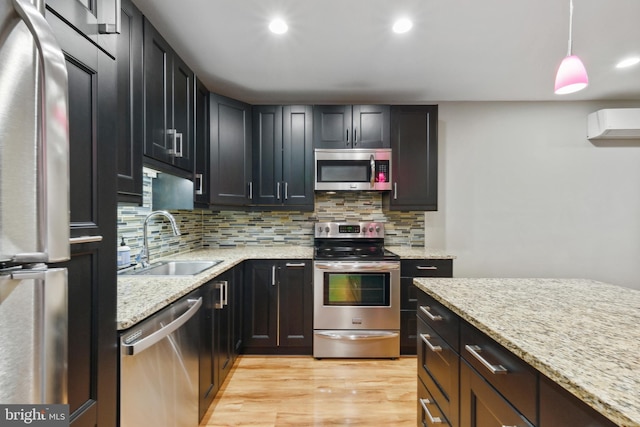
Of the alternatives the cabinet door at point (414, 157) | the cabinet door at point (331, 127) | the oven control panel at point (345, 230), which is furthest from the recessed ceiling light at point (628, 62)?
the oven control panel at point (345, 230)

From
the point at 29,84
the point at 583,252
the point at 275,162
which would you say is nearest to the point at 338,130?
the point at 275,162

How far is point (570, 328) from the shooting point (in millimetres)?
862

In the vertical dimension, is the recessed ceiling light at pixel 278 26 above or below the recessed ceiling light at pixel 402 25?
above

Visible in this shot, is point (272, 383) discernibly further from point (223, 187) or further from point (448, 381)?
point (223, 187)

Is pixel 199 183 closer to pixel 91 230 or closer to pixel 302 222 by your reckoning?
pixel 302 222

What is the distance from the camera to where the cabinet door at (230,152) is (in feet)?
8.51

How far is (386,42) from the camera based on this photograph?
2.03 m

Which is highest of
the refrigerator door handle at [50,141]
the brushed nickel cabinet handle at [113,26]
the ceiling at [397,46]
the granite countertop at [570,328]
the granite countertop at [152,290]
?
the ceiling at [397,46]

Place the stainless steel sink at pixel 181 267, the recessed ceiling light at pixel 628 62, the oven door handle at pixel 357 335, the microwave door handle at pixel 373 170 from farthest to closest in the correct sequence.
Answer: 1. the microwave door handle at pixel 373 170
2. the oven door handle at pixel 357 335
3. the recessed ceiling light at pixel 628 62
4. the stainless steel sink at pixel 181 267

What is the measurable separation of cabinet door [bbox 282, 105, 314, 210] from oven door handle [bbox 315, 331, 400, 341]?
1.16 metres

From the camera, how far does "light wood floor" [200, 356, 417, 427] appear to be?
1.80 metres

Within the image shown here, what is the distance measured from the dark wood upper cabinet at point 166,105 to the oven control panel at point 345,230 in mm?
1418

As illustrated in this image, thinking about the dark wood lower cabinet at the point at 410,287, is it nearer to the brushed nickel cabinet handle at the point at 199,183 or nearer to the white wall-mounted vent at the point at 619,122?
the brushed nickel cabinet handle at the point at 199,183

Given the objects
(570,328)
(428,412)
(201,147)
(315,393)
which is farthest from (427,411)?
(201,147)
